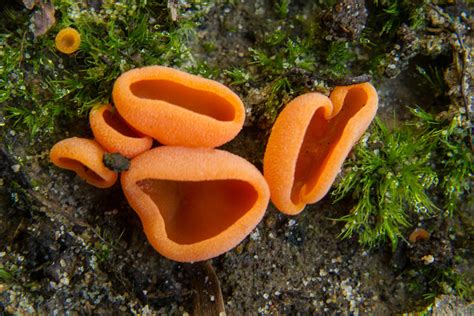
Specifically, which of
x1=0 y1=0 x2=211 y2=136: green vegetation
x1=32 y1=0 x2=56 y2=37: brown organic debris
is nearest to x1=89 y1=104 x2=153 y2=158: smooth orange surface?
x1=0 y1=0 x2=211 y2=136: green vegetation

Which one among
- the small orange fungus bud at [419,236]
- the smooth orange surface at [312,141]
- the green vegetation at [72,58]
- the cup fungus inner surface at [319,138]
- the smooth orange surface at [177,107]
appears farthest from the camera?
the small orange fungus bud at [419,236]

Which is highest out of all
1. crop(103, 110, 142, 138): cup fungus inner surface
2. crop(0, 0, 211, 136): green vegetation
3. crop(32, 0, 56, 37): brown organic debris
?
crop(32, 0, 56, 37): brown organic debris

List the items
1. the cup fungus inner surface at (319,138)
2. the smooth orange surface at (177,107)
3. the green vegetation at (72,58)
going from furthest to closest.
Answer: the cup fungus inner surface at (319,138) < the green vegetation at (72,58) < the smooth orange surface at (177,107)

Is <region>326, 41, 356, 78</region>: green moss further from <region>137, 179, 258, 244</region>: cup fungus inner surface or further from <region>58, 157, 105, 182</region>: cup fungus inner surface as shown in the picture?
<region>58, 157, 105, 182</region>: cup fungus inner surface

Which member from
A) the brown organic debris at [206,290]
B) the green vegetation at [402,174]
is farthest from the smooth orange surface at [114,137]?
the green vegetation at [402,174]

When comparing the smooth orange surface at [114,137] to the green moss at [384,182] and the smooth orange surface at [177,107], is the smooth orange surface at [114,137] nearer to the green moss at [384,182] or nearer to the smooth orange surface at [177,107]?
the smooth orange surface at [177,107]

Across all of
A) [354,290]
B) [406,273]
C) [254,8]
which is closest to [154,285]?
[354,290]
